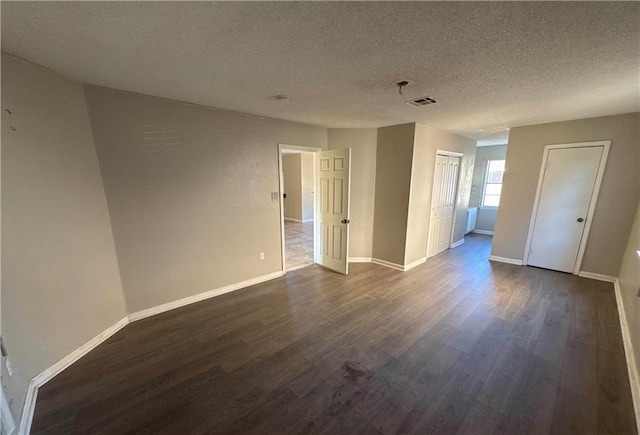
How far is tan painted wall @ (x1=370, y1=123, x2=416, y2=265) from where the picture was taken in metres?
3.92

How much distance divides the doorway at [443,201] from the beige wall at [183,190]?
291 centimetres

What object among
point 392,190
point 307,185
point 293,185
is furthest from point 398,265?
point 293,185

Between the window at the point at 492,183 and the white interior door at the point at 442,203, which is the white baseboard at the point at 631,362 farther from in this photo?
the window at the point at 492,183

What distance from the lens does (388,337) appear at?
2461mm

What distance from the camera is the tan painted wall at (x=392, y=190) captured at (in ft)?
12.8

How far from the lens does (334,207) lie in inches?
158

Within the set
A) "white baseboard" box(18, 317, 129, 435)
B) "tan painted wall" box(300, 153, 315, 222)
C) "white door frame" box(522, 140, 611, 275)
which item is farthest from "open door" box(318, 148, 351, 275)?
"tan painted wall" box(300, 153, 315, 222)

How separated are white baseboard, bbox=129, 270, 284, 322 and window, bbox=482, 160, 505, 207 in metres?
6.09

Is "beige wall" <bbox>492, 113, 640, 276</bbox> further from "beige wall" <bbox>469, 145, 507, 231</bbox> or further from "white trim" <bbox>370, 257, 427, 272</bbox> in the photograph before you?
"beige wall" <bbox>469, 145, 507, 231</bbox>

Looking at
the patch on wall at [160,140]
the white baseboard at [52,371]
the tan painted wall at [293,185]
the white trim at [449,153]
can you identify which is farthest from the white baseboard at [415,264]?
the tan painted wall at [293,185]

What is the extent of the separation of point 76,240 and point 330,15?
2735 millimetres

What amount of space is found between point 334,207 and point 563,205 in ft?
12.3

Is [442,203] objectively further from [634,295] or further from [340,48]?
[340,48]

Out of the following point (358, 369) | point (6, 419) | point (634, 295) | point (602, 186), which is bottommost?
point (358, 369)
